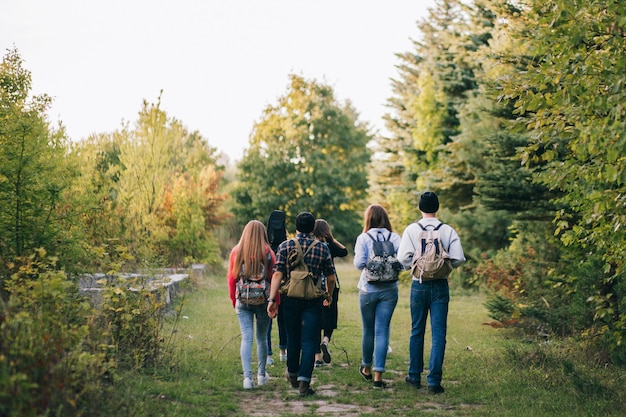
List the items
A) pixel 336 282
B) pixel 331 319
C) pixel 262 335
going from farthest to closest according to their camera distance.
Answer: pixel 331 319, pixel 336 282, pixel 262 335

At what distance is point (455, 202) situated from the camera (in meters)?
23.9

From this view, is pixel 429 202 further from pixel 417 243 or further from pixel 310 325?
pixel 310 325

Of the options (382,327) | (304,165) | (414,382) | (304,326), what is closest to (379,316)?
(382,327)

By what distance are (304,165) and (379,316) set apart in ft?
111

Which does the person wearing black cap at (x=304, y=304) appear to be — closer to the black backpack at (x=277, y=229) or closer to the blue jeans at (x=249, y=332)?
the blue jeans at (x=249, y=332)

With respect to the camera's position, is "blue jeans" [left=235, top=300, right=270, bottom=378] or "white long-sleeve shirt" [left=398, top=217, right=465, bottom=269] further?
"blue jeans" [left=235, top=300, right=270, bottom=378]

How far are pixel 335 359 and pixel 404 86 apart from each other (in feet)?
105

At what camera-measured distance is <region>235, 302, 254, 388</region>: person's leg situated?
868 centimetres

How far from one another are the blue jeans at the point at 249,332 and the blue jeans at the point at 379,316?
123cm

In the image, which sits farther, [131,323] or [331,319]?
[331,319]

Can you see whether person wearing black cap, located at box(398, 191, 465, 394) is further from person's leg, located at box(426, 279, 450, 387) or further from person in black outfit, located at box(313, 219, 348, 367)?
person in black outfit, located at box(313, 219, 348, 367)

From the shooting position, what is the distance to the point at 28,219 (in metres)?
9.07

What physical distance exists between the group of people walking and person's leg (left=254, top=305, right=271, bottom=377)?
0.01m

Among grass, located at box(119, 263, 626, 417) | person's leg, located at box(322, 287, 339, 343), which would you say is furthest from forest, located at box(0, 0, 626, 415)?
person's leg, located at box(322, 287, 339, 343)
